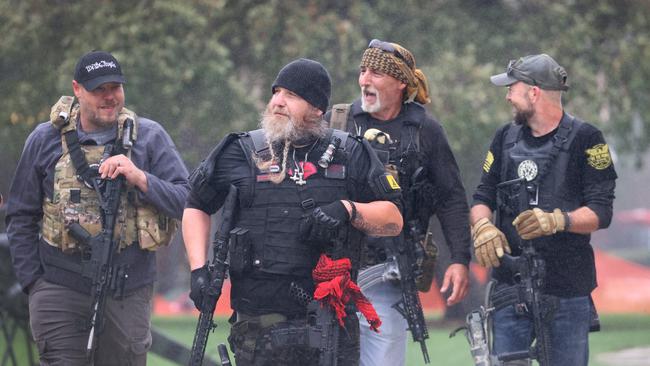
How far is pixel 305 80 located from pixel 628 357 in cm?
956

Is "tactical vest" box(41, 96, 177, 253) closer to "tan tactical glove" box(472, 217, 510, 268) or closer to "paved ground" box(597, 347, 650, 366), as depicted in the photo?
"tan tactical glove" box(472, 217, 510, 268)

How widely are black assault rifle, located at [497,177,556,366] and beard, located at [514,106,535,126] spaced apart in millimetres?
325

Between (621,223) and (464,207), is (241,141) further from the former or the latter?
(621,223)

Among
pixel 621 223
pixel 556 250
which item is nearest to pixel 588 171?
pixel 556 250

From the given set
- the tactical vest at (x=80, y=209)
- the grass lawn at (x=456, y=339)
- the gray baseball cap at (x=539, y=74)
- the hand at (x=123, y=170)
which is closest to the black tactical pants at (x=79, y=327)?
the tactical vest at (x=80, y=209)

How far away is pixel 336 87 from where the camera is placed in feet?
56.8

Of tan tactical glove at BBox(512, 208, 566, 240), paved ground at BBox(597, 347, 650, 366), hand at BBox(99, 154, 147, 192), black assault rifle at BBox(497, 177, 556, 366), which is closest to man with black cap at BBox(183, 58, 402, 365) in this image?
hand at BBox(99, 154, 147, 192)

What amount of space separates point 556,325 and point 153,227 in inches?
82.0

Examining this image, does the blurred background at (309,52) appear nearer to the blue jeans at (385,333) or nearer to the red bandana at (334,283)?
the blue jeans at (385,333)

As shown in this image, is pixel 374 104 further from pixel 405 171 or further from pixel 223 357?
pixel 223 357

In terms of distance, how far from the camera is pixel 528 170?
6484 millimetres

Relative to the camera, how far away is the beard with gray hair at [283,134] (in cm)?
530

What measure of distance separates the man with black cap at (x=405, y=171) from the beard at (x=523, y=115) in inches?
15.9

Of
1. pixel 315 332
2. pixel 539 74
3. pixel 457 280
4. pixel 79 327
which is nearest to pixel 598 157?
pixel 539 74
